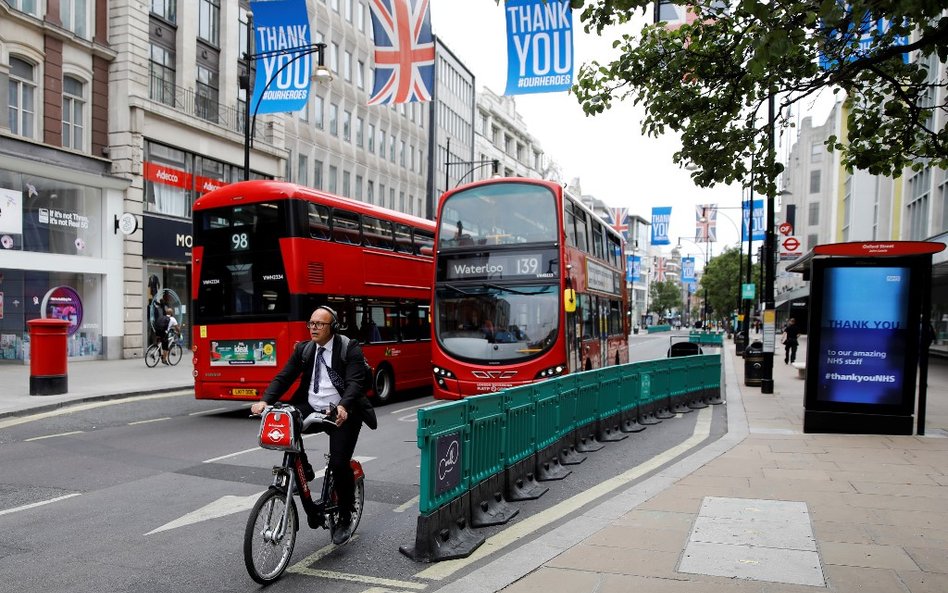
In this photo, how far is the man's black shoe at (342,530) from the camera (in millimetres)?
6000

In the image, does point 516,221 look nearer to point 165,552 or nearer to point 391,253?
point 391,253

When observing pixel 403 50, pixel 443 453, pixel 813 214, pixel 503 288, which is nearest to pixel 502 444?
pixel 443 453

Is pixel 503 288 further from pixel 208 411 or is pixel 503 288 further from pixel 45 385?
pixel 45 385

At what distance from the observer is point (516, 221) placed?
47.4 ft

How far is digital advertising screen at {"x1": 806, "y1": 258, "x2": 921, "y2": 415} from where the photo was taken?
37.2 ft

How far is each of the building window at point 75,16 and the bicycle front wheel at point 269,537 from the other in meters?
23.4

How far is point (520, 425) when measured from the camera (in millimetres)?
7809

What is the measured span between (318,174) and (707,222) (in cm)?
2601

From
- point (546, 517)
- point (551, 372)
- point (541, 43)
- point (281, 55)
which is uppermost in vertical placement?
point (281, 55)

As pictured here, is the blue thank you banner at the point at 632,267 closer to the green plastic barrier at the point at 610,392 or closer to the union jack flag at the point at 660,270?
the union jack flag at the point at 660,270

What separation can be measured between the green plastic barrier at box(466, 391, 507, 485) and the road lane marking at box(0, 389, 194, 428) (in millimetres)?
8937

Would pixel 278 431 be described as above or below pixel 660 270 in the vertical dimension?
below

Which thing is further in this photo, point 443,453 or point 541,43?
point 541,43

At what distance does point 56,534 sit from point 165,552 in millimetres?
1098
